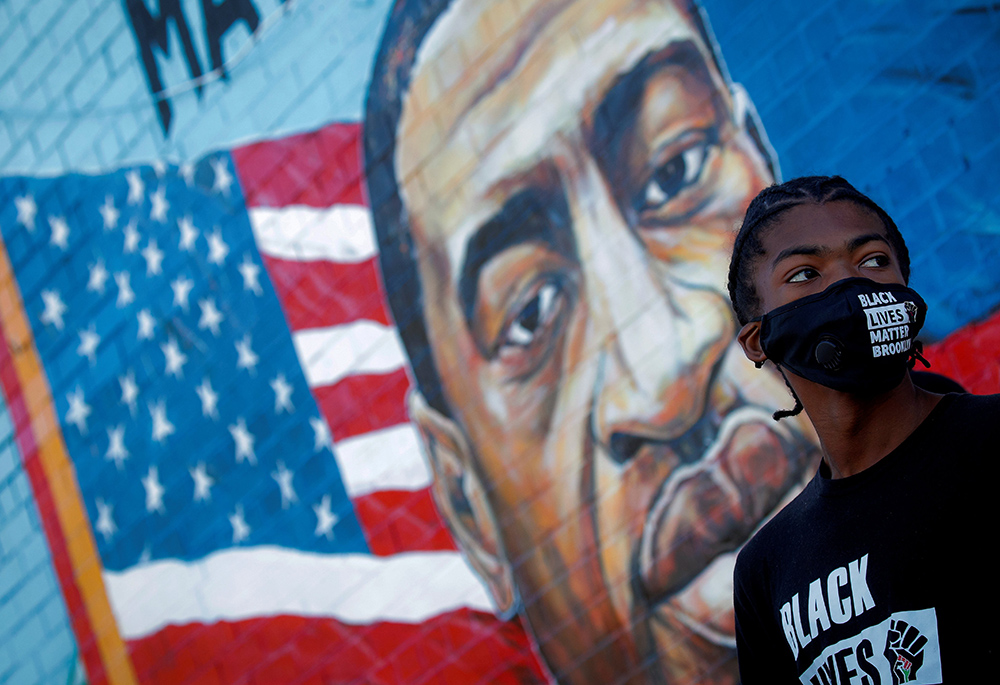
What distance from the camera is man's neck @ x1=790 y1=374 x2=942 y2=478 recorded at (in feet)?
3.94

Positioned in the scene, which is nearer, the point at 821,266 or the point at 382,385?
the point at 821,266

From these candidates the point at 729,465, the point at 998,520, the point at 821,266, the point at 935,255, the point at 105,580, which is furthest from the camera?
the point at 105,580

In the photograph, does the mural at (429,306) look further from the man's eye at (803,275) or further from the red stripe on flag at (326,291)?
the man's eye at (803,275)

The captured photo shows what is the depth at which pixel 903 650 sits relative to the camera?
1107 mm

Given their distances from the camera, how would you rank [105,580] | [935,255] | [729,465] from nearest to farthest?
[935,255] < [729,465] < [105,580]

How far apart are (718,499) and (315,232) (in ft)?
6.64

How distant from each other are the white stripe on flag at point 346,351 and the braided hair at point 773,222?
7.64 feet

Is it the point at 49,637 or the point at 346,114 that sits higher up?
the point at 346,114

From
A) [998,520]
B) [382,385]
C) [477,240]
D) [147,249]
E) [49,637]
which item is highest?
[147,249]

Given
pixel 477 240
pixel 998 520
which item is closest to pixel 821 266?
pixel 998 520

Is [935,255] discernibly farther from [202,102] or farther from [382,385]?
[202,102]

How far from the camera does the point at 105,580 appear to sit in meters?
4.23

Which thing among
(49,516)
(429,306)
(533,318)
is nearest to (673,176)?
(533,318)

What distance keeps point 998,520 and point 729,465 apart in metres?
1.85
